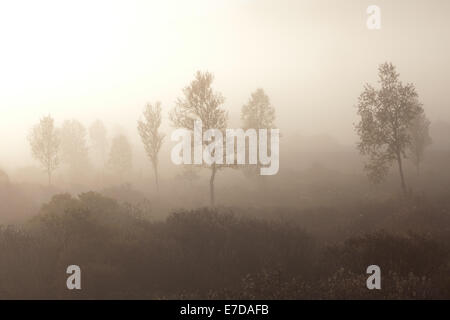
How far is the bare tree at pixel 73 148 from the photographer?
47.5m

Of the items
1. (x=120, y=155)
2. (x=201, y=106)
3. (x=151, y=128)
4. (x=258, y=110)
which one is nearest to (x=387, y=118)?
(x=201, y=106)

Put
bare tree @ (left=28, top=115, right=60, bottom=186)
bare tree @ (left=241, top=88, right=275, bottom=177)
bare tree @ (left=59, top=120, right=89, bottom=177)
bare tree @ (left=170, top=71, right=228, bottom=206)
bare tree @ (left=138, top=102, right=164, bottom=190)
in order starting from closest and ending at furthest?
bare tree @ (left=170, top=71, right=228, bottom=206)
bare tree @ (left=138, top=102, right=164, bottom=190)
bare tree @ (left=28, top=115, right=60, bottom=186)
bare tree @ (left=241, top=88, right=275, bottom=177)
bare tree @ (left=59, top=120, right=89, bottom=177)

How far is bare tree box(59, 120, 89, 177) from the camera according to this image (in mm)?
47531

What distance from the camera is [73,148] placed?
48250mm

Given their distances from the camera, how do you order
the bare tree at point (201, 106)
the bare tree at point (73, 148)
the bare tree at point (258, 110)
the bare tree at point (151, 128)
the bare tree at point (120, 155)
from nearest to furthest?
the bare tree at point (201, 106), the bare tree at point (151, 128), the bare tree at point (258, 110), the bare tree at point (120, 155), the bare tree at point (73, 148)

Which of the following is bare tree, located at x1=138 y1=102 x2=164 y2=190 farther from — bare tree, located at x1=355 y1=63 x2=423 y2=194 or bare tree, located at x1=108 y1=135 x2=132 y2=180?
bare tree, located at x1=355 y1=63 x2=423 y2=194

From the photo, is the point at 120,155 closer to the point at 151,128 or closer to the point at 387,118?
the point at 151,128

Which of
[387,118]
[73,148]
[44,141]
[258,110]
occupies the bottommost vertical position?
[73,148]

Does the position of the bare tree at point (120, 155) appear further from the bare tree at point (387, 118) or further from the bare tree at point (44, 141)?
the bare tree at point (387, 118)

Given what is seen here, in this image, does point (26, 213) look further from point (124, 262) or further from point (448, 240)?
point (448, 240)

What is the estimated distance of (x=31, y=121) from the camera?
427 feet

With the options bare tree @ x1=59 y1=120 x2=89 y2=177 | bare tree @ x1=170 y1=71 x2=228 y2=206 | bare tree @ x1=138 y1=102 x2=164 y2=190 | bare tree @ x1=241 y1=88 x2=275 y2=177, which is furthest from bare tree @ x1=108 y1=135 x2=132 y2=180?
bare tree @ x1=170 y1=71 x2=228 y2=206

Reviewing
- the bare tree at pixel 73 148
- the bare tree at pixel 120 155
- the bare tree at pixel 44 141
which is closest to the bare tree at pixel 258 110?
the bare tree at pixel 120 155

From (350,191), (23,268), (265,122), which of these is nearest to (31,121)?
(265,122)
